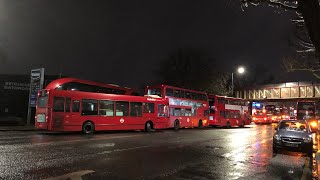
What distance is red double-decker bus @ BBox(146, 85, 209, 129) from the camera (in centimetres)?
2998

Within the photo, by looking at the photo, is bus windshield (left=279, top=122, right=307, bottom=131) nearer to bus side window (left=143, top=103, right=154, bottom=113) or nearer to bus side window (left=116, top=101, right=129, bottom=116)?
bus side window (left=116, top=101, right=129, bottom=116)

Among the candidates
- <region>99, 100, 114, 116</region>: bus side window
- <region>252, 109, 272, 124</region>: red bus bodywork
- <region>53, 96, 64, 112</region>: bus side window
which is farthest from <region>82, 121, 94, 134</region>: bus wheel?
<region>252, 109, 272, 124</region>: red bus bodywork

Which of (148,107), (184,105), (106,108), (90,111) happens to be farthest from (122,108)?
(184,105)

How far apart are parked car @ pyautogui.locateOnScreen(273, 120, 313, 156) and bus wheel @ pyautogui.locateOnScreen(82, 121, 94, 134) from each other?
12923 millimetres

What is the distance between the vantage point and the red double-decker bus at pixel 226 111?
37000 mm

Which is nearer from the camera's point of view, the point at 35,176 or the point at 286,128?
the point at 35,176

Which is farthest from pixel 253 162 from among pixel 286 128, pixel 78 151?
pixel 78 151

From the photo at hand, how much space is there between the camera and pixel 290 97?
53156mm

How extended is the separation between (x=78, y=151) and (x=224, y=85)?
143ft

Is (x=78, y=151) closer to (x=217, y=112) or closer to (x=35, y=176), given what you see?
(x=35, y=176)

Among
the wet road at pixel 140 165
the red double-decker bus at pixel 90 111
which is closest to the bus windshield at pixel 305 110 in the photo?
the red double-decker bus at pixel 90 111

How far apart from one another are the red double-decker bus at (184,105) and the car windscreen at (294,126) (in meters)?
15.0

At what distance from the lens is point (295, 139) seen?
14133 millimetres

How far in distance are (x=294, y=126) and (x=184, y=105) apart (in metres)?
17.5
